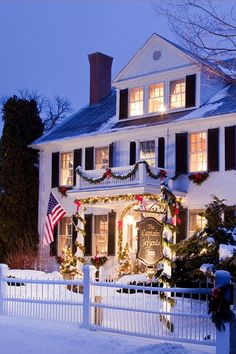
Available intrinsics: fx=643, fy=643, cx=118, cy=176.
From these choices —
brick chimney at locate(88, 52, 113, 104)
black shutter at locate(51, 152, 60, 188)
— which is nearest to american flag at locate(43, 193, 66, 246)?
black shutter at locate(51, 152, 60, 188)

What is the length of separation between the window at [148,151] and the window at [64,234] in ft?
14.4

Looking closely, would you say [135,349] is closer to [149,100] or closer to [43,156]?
[149,100]

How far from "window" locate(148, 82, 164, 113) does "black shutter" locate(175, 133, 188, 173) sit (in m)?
1.72

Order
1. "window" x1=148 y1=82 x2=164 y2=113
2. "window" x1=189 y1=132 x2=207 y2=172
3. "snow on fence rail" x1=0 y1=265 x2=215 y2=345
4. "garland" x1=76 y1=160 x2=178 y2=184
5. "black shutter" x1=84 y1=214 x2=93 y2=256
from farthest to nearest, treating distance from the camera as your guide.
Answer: "black shutter" x1=84 y1=214 x2=93 y2=256 < "window" x1=148 y1=82 x2=164 y2=113 < "window" x1=189 y1=132 x2=207 y2=172 < "garland" x1=76 y1=160 x2=178 y2=184 < "snow on fence rail" x1=0 y1=265 x2=215 y2=345

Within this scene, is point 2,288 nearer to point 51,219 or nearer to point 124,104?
point 51,219

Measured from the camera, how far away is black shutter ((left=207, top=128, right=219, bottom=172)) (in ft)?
69.8

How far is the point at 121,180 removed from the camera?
2150 centimetres

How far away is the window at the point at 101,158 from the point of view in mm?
24734

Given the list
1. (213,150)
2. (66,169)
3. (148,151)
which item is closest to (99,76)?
(66,169)

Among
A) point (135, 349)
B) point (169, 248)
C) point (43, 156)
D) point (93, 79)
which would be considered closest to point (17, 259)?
point (43, 156)

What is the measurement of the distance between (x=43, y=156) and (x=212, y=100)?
8.01 metres

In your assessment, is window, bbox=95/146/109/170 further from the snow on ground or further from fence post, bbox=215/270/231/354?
fence post, bbox=215/270/231/354

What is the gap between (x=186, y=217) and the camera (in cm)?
2191

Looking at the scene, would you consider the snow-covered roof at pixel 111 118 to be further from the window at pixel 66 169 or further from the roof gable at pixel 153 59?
the roof gable at pixel 153 59
